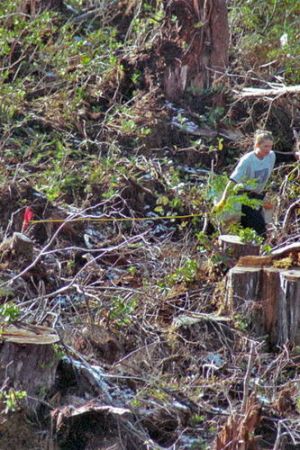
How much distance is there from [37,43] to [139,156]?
2.20 m

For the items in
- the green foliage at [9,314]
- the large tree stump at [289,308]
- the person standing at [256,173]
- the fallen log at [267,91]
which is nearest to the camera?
the green foliage at [9,314]

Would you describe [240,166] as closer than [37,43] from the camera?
Yes

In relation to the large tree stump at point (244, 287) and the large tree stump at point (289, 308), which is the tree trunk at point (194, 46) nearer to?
the large tree stump at point (244, 287)

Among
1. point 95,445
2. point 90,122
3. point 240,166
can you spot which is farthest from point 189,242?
point 95,445

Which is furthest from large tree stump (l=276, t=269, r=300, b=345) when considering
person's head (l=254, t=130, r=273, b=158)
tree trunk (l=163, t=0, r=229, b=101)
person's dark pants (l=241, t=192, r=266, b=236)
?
tree trunk (l=163, t=0, r=229, b=101)

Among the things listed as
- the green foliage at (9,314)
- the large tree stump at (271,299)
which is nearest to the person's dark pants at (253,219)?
the large tree stump at (271,299)

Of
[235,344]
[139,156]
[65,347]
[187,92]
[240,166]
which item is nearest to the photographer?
[65,347]

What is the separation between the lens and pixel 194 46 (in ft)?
44.8

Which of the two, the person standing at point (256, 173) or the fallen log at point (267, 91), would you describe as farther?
the fallen log at point (267, 91)

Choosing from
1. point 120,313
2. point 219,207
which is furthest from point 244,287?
point 219,207

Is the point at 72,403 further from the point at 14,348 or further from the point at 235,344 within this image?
the point at 235,344

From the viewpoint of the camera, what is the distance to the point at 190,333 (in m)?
9.17

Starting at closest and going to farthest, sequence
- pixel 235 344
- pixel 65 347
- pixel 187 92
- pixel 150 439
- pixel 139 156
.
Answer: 1. pixel 150 439
2. pixel 65 347
3. pixel 235 344
4. pixel 139 156
5. pixel 187 92

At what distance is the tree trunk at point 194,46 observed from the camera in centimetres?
1362
